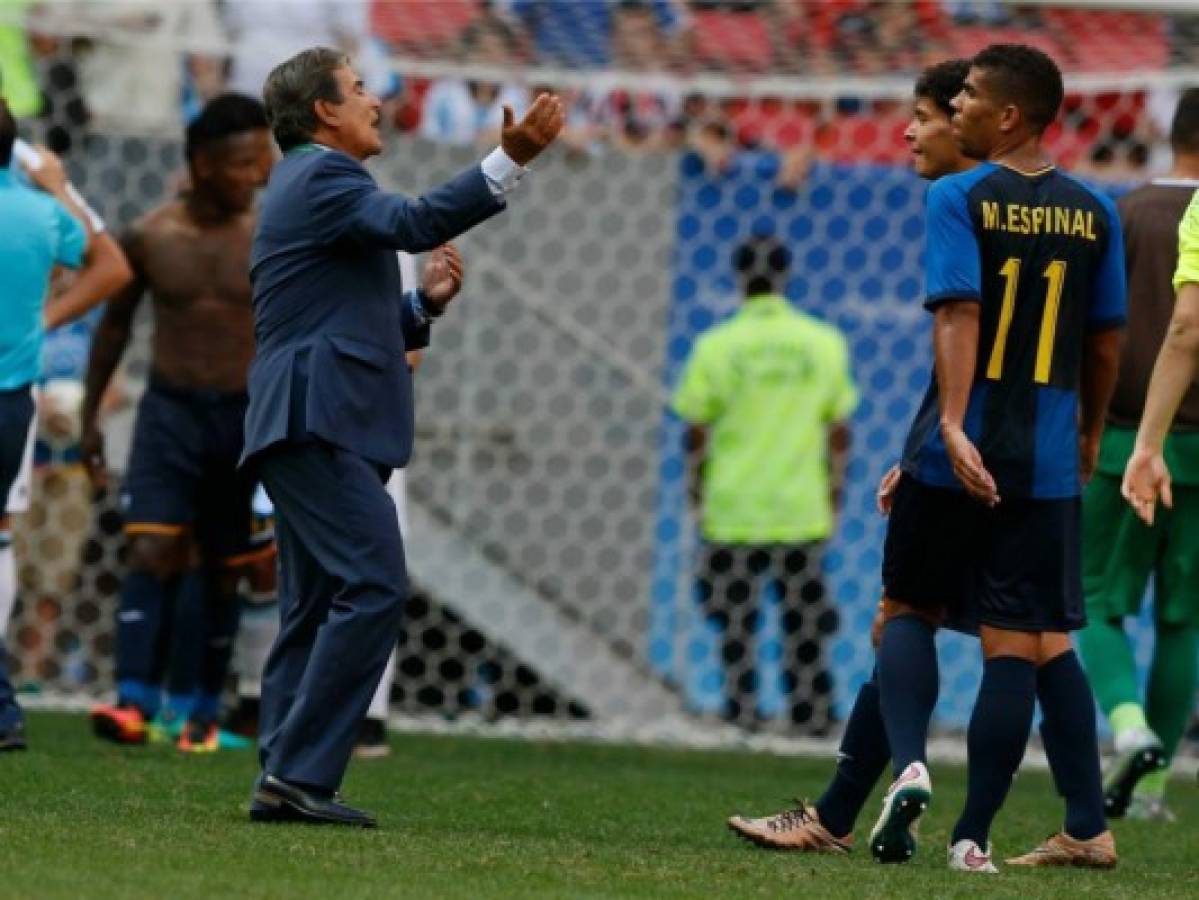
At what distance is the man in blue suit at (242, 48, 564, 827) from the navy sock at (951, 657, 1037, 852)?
4.04ft

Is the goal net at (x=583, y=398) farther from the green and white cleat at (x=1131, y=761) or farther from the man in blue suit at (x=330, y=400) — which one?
the man in blue suit at (x=330, y=400)

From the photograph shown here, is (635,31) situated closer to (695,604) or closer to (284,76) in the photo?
(695,604)

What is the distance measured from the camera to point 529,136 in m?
5.49

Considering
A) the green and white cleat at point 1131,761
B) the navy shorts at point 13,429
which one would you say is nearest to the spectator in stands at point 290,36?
the navy shorts at point 13,429

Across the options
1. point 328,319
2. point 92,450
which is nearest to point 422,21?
point 92,450

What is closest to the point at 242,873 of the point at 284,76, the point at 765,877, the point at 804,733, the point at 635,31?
the point at 765,877

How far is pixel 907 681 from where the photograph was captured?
5.69 meters

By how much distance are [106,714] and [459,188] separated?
3.73m

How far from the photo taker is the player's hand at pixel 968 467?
5488mm

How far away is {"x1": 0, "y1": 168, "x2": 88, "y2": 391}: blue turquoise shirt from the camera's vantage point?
26.0 feet

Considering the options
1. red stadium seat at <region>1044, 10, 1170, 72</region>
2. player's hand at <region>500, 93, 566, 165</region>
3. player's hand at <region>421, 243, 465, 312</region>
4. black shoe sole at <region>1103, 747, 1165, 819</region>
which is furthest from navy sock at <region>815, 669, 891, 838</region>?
red stadium seat at <region>1044, 10, 1170, 72</region>

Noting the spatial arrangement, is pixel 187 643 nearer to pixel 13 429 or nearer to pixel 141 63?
pixel 13 429

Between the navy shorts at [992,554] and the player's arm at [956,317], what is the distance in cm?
13

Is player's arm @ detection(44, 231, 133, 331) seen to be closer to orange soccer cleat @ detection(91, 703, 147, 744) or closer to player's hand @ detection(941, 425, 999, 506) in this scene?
orange soccer cleat @ detection(91, 703, 147, 744)
